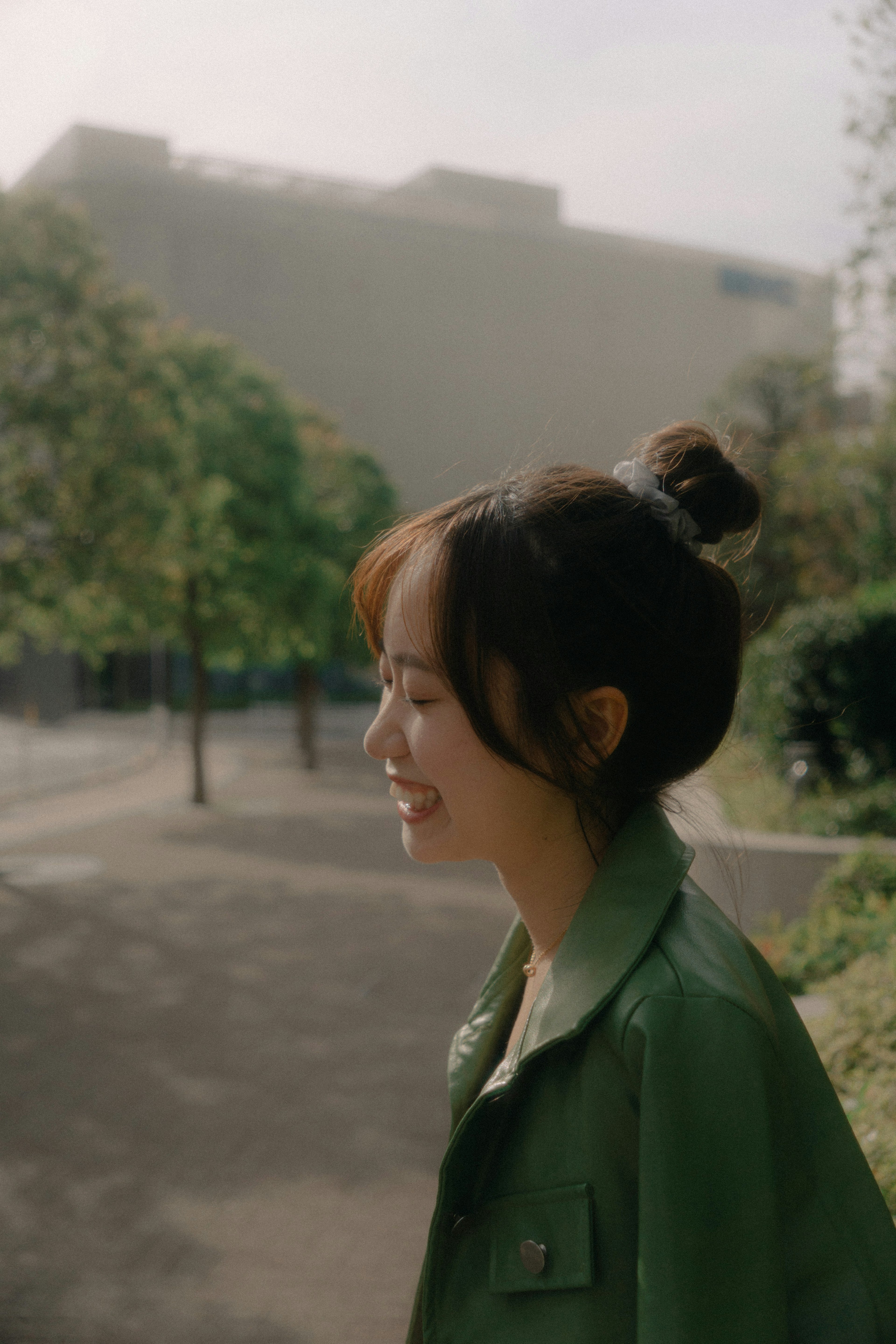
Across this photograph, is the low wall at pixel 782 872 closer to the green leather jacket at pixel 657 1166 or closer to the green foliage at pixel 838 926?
the green foliage at pixel 838 926

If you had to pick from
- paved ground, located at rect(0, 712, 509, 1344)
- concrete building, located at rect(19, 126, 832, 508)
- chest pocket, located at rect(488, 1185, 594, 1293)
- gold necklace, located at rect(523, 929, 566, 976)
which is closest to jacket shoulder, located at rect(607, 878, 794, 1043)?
chest pocket, located at rect(488, 1185, 594, 1293)

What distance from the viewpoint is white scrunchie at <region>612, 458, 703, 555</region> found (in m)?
1.37

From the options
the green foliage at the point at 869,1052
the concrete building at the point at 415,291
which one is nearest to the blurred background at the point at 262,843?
the green foliage at the point at 869,1052

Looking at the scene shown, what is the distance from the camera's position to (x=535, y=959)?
159cm

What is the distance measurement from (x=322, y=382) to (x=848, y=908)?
49.1 m

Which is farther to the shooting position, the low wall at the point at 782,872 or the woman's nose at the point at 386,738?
the low wall at the point at 782,872

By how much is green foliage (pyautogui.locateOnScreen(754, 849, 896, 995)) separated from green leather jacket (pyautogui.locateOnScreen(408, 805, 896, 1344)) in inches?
153

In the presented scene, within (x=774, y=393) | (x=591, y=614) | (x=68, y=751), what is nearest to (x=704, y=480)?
(x=591, y=614)

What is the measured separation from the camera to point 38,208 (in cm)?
1062

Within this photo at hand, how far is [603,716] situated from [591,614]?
13 cm

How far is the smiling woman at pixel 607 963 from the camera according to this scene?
1042 mm

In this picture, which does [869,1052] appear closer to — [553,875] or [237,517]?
[553,875]

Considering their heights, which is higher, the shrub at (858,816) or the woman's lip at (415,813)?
the woman's lip at (415,813)

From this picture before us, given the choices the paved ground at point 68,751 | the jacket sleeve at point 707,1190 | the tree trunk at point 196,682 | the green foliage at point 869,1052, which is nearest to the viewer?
the jacket sleeve at point 707,1190
